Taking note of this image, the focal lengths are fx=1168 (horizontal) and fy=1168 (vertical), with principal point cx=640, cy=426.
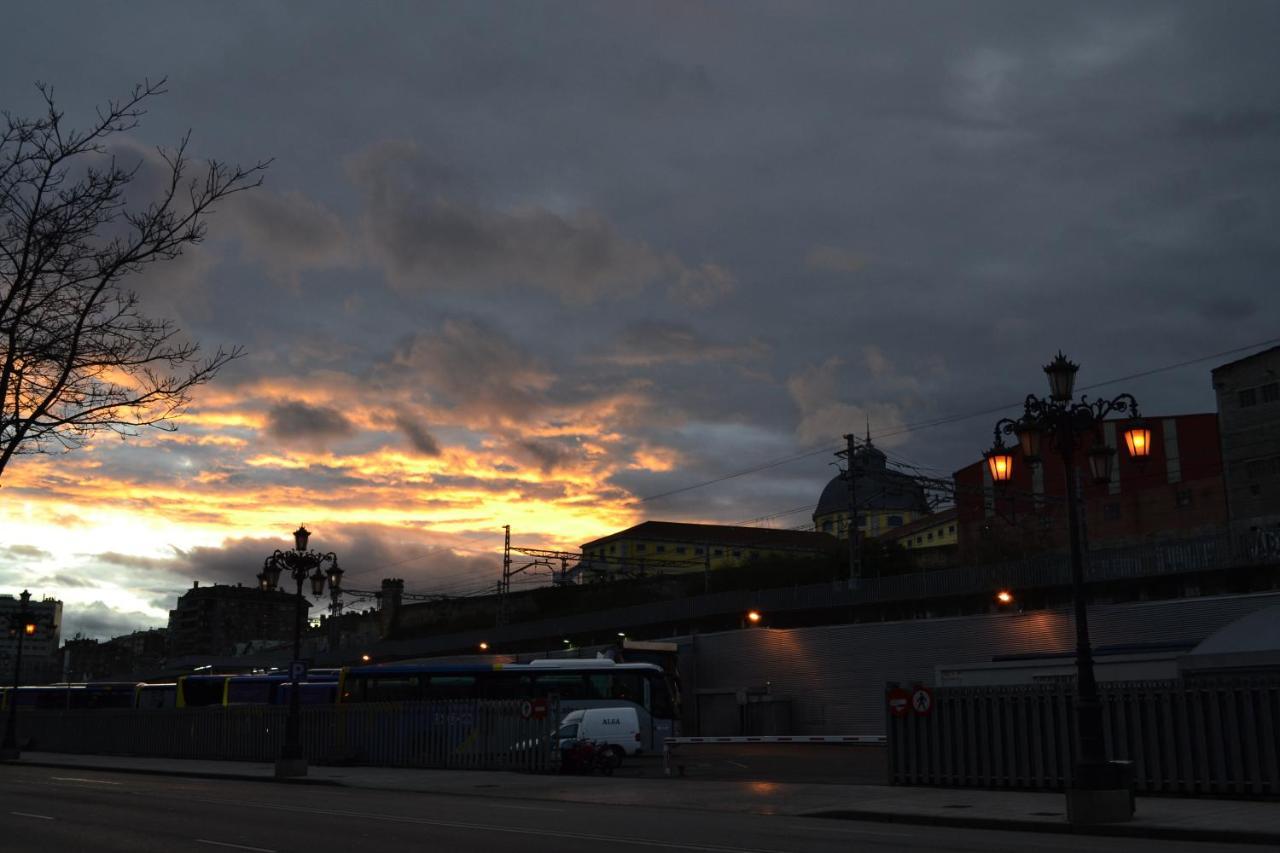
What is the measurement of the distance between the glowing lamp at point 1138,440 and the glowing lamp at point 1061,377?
1.26 meters

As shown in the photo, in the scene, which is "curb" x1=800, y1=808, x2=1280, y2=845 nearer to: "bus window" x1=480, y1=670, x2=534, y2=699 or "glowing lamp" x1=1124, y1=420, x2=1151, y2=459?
"glowing lamp" x1=1124, y1=420, x2=1151, y2=459

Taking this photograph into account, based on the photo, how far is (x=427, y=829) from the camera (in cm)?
1656

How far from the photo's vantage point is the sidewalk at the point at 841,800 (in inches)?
650

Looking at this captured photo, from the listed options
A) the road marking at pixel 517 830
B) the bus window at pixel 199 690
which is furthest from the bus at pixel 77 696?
the road marking at pixel 517 830

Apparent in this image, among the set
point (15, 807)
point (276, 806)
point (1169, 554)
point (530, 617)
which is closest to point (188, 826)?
point (276, 806)

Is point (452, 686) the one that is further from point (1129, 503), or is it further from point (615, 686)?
point (1129, 503)

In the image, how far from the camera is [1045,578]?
50.7 meters

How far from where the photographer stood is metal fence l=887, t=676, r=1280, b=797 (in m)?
20.4

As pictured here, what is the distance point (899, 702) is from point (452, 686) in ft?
71.5

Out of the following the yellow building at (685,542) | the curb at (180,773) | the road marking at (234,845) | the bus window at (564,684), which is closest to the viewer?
the road marking at (234,845)

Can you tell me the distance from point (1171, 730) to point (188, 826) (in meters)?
17.0

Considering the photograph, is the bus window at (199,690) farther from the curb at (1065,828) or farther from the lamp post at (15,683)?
the curb at (1065,828)

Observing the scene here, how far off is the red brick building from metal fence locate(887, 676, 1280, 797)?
52829 millimetres

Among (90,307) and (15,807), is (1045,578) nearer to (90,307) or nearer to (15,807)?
(15,807)
